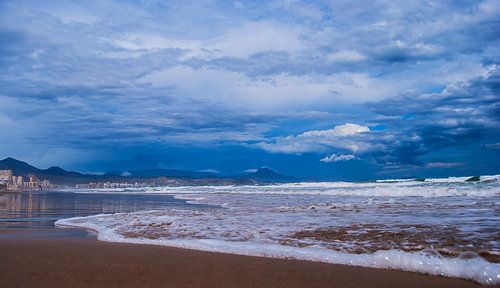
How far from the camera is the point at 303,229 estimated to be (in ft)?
26.6

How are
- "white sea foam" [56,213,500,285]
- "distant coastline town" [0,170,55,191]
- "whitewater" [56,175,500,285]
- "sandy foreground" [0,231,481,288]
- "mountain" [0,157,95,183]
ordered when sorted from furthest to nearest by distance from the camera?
"mountain" [0,157,95,183]
"distant coastline town" [0,170,55,191]
"whitewater" [56,175,500,285]
"white sea foam" [56,213,500,285]
"sandy foreground" [0,231,481,288]

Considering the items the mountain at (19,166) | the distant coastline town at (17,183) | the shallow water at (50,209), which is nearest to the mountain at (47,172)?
the mountain at (19,166)

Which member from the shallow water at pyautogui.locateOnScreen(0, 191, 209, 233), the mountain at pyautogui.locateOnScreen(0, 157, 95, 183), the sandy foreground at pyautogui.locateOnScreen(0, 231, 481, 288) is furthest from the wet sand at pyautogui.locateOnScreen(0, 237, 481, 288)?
the mountain at pyautogui.locateOnScreen(0, 157, 95, 183)

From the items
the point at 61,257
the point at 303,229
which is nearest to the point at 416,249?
the point at 303,229

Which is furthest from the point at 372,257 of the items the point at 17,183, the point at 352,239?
the point at 17,183

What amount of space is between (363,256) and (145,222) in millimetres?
6283

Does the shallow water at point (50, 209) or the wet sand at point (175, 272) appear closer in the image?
the wet sand at point (175, 272)

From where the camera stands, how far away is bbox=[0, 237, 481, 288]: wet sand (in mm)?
4230

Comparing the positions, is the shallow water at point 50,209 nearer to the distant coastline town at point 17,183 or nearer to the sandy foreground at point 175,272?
the sandy foreground at point 175,272

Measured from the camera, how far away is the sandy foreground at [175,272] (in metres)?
4.23

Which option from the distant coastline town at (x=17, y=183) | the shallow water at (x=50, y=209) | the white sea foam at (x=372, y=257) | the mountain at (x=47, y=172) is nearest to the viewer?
the white sea foam at (x=372, y=257)

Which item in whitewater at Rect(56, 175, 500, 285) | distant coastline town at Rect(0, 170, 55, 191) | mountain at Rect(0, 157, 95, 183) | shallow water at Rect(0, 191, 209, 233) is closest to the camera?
whitewater at Rect(56, 175, 500, 285)

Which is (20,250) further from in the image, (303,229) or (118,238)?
(303,229)

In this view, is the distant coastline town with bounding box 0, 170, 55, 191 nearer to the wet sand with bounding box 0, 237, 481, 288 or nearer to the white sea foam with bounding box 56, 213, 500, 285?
the white sea foam with bounding box 56, 213, 500, 285
